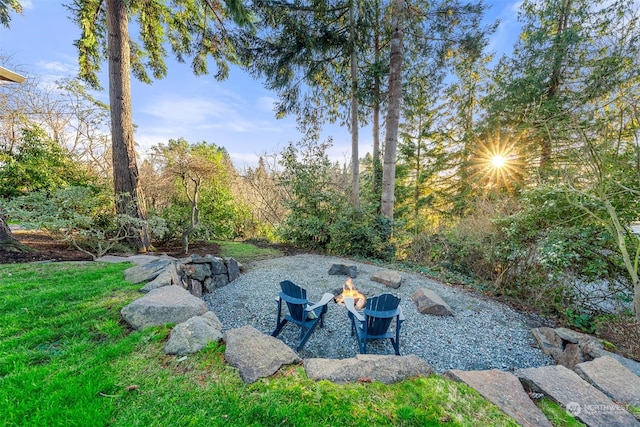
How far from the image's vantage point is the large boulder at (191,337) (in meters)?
1.75

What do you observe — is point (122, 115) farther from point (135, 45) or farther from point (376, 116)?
point (376, 116)

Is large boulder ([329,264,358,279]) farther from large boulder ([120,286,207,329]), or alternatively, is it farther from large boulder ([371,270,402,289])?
large boulder ([120,286,207,329])


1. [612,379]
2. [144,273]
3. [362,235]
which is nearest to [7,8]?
[144,273]

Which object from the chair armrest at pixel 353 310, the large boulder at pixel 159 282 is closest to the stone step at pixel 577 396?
the chair armrest at pixel 353 310

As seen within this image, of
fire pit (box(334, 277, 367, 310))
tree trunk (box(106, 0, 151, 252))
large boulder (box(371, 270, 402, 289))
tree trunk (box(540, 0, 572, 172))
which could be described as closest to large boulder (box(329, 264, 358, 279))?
large boulder (box(371, 270, 402, 289))

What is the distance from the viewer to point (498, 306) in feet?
12.0

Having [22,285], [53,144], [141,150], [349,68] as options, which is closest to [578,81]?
[349,68]

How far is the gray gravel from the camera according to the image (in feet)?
8.15

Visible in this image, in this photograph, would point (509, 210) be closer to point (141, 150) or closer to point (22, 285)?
point (22, 285)

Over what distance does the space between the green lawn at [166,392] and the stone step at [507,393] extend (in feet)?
0.23

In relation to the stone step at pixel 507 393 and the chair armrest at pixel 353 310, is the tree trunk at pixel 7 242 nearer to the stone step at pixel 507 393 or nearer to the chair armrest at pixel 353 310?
the chair armrest at pixel 353 310

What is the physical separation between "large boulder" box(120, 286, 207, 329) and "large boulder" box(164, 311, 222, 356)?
0.94 feet

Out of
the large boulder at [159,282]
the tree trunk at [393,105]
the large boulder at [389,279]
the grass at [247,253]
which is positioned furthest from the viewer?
the tree trunk at [393,105]

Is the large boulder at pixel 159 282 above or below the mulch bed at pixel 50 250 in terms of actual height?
above
